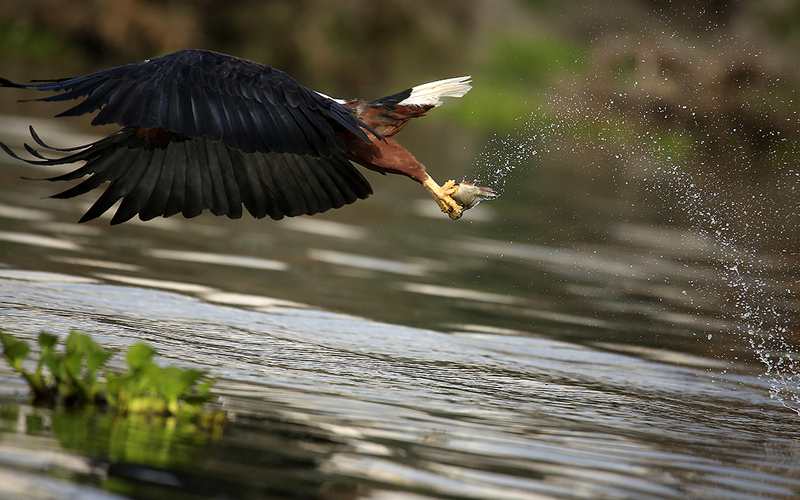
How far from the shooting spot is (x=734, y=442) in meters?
4.14

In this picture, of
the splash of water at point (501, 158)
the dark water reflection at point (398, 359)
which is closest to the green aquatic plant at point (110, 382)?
the dark water reflection at point (398, 359)

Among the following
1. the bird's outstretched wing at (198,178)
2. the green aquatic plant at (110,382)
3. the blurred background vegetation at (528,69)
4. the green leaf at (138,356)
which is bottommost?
the green aquatic plant at (110,382)

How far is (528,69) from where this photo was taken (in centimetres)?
2452

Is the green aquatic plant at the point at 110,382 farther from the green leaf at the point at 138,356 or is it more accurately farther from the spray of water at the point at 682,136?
the spray of water at the point at 682,136

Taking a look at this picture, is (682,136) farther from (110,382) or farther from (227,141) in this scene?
(110,382)

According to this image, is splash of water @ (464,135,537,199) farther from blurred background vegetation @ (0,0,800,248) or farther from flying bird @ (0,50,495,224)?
flying bird @ (0,50,495,224)

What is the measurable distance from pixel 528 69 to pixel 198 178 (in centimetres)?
2032

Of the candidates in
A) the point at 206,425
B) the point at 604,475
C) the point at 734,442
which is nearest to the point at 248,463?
the point at 206,425

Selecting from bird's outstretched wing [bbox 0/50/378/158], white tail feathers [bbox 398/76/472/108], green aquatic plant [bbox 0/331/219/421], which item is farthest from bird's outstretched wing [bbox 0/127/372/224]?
green aquatic plant [bbox 0/331/219/421]

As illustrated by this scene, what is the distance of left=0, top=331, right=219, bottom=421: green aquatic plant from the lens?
3479 mm

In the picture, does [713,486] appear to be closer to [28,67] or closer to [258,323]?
[258,323]

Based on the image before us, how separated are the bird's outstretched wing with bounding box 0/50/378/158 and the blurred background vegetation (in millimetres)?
8115

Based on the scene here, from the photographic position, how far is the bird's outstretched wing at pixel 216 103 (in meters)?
4.24

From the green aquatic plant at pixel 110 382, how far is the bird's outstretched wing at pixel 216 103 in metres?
0.99
